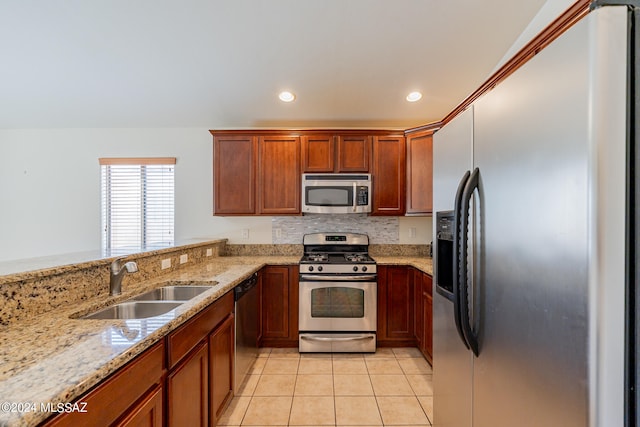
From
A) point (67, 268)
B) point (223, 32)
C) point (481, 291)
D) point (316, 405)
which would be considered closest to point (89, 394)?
point (67, 268)

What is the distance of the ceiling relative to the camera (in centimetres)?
235

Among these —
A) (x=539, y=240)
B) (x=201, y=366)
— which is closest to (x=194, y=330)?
(x=201, y=366)

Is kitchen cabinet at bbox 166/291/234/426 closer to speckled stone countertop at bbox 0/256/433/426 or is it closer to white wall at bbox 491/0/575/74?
speckled stone countertop at bbox 0/256/433/426

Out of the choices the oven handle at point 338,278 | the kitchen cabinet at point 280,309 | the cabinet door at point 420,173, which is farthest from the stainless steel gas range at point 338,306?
the cabinet door at point 420,173

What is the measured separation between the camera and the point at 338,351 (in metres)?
3.04

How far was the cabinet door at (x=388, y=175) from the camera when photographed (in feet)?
11.2

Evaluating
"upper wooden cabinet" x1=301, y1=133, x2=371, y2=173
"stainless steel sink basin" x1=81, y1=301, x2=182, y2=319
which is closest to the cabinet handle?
"stainless steel sink basin" x1=81, y1=301, x2=182, y2=319

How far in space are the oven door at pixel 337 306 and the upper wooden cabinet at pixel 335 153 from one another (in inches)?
50.1

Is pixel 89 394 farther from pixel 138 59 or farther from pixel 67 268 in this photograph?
pixel 138 59

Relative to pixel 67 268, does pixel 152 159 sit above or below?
above

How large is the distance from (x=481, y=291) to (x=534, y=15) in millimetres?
2548

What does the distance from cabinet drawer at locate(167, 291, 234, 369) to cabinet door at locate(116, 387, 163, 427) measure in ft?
0.45

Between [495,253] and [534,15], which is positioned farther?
[534,15]

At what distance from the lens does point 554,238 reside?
78 centimetres
